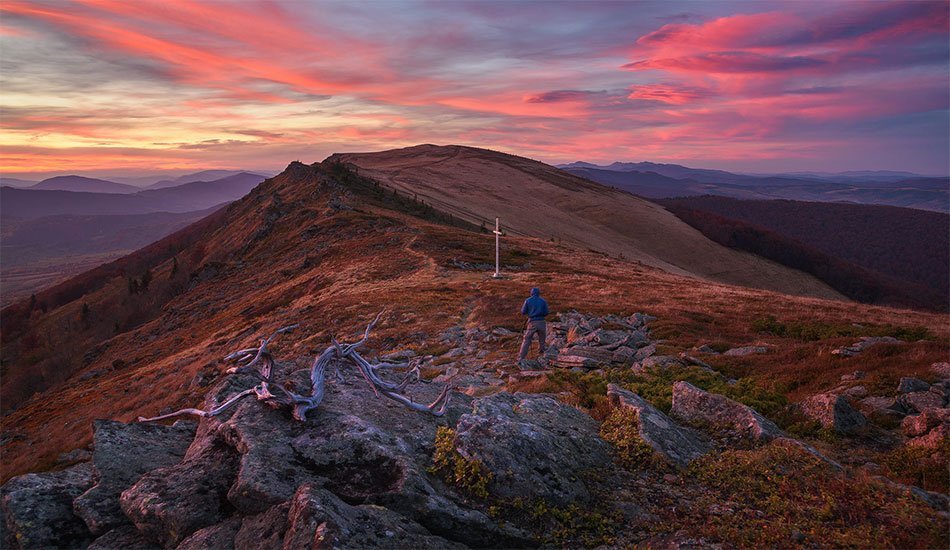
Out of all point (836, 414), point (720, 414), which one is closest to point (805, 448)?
point (720, 414)

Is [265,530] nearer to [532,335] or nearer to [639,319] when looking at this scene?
[532,335]

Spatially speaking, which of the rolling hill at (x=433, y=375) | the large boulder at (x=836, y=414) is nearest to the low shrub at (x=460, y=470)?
the rolling hill at (x=433, y=375)

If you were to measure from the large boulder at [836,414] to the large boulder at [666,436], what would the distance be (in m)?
3.13

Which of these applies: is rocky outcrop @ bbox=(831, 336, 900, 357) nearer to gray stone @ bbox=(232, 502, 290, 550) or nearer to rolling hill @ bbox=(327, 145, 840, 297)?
gray stone @ bbox=(232, 502, 290, 550)

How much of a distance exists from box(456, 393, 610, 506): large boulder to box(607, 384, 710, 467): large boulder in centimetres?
85

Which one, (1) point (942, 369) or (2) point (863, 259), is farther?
(2) point (863, 259)

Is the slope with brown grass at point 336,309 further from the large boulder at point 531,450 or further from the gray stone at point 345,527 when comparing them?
the gray stone at point 345,527

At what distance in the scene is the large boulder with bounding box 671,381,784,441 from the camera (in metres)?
9.37

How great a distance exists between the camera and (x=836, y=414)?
10.1 metres

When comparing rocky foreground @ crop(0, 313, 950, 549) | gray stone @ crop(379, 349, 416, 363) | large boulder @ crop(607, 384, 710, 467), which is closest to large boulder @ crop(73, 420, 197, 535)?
rocky foreground @ crop(0, 313, 950, 549)

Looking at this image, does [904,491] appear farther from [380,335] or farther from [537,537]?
[380,335]

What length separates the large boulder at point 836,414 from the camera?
9977mm

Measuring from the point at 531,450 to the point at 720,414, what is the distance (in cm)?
515

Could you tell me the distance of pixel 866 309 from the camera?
2838 cm
